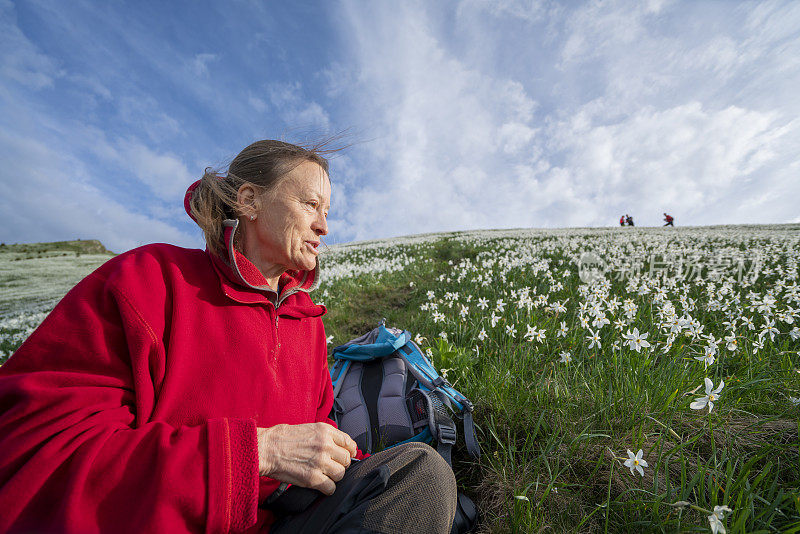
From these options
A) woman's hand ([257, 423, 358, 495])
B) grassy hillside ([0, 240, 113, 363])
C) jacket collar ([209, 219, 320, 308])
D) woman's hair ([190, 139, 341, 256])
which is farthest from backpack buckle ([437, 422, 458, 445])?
grassy hillside ([0, 240, 113, 363])

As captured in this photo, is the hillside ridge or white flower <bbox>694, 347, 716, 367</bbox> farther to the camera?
the hillside ridge

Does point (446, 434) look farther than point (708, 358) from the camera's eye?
No

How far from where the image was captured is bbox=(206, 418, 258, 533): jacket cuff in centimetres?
120

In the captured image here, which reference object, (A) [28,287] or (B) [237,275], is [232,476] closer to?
(B) [237,275]

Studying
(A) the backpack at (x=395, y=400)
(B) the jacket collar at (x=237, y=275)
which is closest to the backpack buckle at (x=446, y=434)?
(A) the backpack at (x=395, y=400)

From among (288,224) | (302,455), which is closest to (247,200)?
(288,224)

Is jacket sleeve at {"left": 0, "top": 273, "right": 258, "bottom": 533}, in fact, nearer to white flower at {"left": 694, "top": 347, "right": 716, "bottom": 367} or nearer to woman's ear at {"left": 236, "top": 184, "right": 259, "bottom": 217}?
woman's ear at {"left": 236, "top": 184, "right": 259, "bottom": 217}

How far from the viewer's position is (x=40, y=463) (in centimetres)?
107

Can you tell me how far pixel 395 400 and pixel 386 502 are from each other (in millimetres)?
1586

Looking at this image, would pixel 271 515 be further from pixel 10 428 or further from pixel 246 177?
pixel 246 177

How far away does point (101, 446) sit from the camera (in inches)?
45.4

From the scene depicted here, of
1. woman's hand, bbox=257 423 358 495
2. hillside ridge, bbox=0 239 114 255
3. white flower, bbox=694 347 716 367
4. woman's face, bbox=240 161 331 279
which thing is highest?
hillside ridge, bbox=0 239 114 255

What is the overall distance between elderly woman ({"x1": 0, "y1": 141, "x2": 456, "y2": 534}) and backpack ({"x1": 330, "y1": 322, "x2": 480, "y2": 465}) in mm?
815

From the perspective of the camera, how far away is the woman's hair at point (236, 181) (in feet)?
6.51
